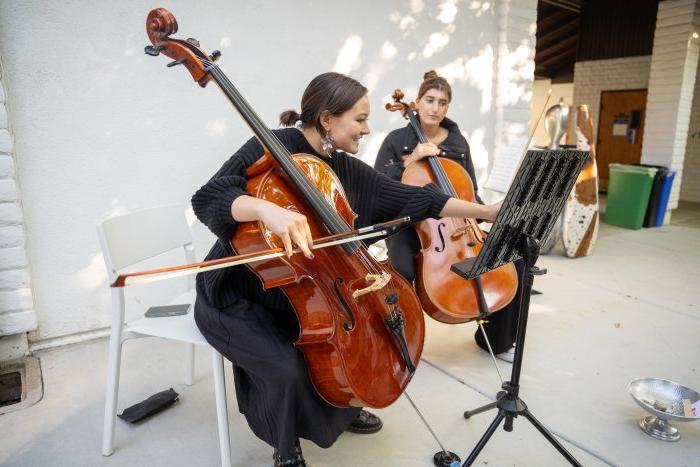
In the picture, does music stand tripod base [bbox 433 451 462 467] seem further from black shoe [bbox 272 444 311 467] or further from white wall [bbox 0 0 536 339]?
white wall [bbox 0 0 536 339]

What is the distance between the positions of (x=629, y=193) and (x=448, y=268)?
4185 millimetres

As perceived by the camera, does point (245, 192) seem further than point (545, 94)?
No

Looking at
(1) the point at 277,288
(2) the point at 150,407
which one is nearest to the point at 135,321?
(2) the point at 150,407

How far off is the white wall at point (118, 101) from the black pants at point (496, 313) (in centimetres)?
120

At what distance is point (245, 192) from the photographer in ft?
Answer: 4.14

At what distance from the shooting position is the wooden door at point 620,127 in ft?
24.5

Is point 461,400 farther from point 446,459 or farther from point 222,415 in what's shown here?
point 222,415

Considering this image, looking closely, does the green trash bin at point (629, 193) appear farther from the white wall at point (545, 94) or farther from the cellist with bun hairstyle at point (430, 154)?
the white wall at point (545, 94)

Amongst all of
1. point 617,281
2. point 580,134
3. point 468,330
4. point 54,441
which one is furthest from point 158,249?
point 580,134

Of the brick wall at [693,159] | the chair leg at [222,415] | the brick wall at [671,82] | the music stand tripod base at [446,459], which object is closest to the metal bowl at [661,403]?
the music stand tripod base at [446,459]

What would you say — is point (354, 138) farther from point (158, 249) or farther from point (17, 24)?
point (17, 24)

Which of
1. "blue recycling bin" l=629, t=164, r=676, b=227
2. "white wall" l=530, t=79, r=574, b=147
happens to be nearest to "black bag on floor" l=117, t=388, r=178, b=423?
"blue recycling bin" l=629, t=164, r=676, b=227

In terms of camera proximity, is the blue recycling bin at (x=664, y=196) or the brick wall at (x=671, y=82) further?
the blue recycling bin at (x=664, y=196)

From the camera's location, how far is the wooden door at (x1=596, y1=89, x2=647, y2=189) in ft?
24.5
